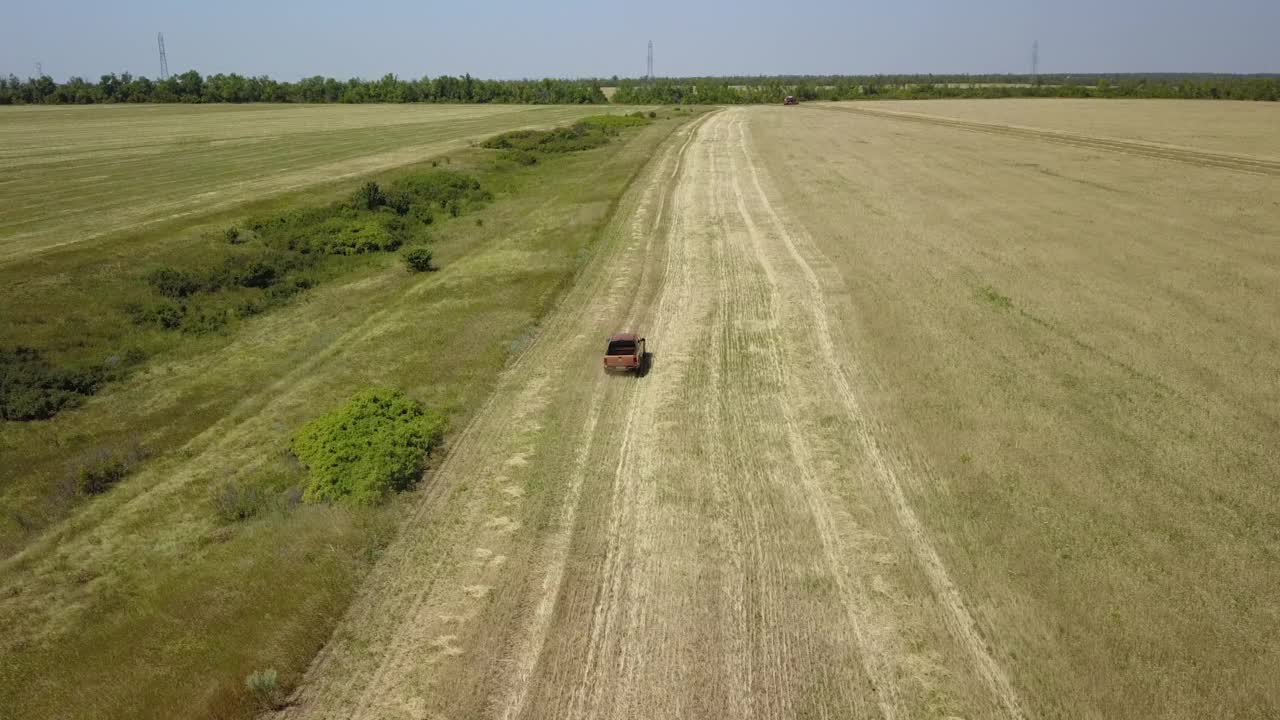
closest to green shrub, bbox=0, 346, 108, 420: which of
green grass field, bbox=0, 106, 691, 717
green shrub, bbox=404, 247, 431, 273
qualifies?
green grass field, bbox=0, 106, 691, 717

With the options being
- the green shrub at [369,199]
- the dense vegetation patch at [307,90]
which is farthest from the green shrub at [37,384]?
the dense vegetation patch at [307,90]

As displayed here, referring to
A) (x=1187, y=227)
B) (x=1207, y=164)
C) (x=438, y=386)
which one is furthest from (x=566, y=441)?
(x=1207, y=164)

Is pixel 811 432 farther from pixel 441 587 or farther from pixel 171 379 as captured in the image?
pixel 171 379

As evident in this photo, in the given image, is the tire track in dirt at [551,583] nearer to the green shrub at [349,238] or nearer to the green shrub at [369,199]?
the green shrub at [349,238]

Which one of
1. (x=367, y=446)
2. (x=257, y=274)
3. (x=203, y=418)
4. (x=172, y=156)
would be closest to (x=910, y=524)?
(x=367, y=446)

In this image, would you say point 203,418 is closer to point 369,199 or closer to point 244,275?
point 244,275

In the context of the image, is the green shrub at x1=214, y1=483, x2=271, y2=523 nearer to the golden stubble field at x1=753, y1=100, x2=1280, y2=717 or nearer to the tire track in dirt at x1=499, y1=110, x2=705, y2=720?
the tire track in dirt at x1=499, y1=110, x2=705, y2=720
